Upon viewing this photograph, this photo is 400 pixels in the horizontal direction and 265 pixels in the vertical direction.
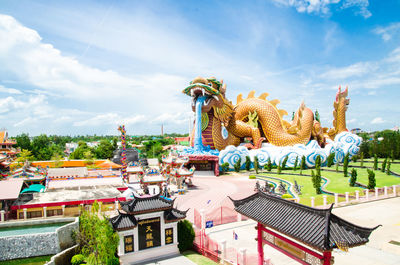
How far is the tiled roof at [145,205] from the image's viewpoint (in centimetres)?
957

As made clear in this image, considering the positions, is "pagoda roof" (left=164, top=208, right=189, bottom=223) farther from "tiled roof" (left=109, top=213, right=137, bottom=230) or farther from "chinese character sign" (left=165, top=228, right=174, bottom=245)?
"tiled roof" (left=109, top=213, right=137, bottom=230)

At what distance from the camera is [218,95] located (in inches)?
1181

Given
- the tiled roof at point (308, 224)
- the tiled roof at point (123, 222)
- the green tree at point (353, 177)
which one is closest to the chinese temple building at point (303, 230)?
the tiled roof at point (308, 224)

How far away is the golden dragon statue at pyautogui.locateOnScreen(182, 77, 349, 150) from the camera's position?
2999 centimetres

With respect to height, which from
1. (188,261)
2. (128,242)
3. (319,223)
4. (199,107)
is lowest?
(188,261)

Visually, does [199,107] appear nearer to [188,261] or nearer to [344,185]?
[344,185]

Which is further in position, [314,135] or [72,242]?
[314,135]

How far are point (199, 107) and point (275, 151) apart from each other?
32.9 ft

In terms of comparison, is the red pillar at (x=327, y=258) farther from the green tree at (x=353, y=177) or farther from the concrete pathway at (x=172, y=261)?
the green tree at (x=353, y=177)

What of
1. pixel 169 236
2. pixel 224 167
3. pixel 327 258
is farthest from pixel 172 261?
pixel 224 167

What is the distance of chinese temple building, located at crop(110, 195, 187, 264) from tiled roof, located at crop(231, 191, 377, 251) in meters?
3.50

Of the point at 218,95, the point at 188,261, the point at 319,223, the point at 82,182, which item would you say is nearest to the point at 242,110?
the point at 218,95

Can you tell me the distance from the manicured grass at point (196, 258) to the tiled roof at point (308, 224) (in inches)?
120

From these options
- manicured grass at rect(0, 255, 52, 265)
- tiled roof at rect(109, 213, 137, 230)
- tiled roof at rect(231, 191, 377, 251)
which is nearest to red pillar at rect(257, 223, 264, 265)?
tiled roof at rect(231, 191, 377, 251)
